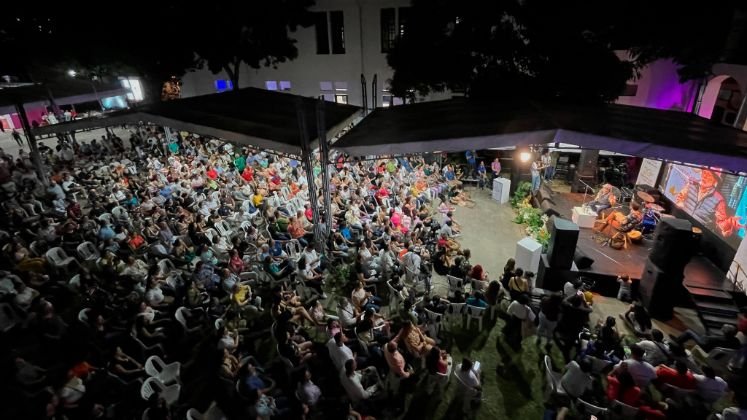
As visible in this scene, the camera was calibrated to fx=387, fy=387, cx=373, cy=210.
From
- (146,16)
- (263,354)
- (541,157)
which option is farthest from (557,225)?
(146,16)

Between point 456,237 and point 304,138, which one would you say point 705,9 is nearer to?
point 456,237

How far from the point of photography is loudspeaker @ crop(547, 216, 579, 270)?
7469 millimetres

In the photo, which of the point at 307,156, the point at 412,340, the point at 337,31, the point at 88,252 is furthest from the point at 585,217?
the point at 337,31

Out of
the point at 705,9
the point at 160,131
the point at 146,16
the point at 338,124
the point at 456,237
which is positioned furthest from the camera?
the point at 160,131

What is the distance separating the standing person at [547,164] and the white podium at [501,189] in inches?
88.9

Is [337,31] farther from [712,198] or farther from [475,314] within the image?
[475,314]

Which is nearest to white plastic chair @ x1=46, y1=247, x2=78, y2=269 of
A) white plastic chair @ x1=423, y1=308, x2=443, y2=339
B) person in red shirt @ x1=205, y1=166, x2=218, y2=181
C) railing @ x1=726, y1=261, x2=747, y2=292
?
person in red shirt @ x1=205, y1=166, x2=218, y2=181

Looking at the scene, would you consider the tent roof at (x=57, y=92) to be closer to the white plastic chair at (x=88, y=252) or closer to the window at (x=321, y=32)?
the white plastic chair at (x=88, y=252)

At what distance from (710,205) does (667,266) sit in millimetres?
3370

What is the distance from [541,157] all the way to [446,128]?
28.1 feet

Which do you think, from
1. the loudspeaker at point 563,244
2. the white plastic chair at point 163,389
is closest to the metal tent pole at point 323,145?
the white plastic chair at point 163,389

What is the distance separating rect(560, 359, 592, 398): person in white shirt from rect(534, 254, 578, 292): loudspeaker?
309 centimetres

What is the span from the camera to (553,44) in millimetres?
10453

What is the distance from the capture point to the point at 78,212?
9.59 m
